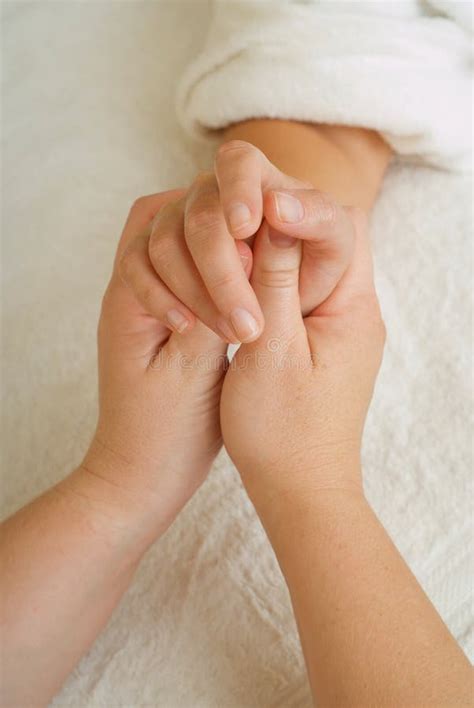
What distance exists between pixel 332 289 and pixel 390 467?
0.69 feet

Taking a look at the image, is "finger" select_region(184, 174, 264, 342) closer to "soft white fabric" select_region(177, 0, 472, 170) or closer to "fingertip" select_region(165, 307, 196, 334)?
"fingertip" select_region(165, 307, 196, 334)

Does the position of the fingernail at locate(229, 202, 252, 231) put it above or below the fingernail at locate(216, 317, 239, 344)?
above

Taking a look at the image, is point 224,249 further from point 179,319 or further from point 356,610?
point 356,610

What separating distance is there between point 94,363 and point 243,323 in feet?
1.10

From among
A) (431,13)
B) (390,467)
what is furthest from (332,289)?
(431,13)

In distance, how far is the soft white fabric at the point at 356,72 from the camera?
2.73 ft

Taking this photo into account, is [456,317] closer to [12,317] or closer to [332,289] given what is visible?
[332,289]

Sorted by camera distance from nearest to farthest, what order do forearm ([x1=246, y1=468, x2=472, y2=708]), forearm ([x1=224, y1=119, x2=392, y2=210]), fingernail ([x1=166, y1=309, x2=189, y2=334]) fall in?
forearm ([x1=246, y1=468, x2=472, y2=708])
fingernail ([x1=166, y1=309, x2=189, y2=334])
forearm ([x1=224, y1=119, x2=392, y2=210])

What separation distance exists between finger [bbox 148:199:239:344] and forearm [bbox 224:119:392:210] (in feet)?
0.89

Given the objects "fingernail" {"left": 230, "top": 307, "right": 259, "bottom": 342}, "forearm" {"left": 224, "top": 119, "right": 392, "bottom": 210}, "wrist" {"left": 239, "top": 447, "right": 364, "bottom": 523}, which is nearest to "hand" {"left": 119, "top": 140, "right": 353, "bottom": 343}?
"fingernail" {"left": 230, "top": 307, "right": 259, "bottom": 342}

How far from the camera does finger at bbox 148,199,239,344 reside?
564 millimetres

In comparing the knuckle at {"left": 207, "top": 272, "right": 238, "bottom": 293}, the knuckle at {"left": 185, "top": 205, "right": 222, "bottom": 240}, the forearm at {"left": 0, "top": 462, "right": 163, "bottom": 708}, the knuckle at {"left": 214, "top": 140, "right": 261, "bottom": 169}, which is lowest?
the forearm at {"left": 0, "top": 462, "right": 163, "bottom": 708}

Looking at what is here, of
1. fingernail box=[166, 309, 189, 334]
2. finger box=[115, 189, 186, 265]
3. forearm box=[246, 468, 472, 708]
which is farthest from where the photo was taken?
finger box=[115, 189, 186, 265]

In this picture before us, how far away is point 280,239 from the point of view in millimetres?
542
